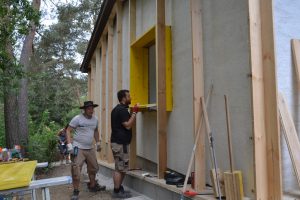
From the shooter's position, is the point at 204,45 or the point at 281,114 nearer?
the point at 281,114

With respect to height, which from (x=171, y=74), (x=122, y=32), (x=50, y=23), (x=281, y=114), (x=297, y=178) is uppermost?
(x=50, y=23)

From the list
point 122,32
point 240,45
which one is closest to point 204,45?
point 240,45

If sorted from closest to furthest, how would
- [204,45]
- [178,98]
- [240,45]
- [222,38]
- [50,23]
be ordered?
[240,45], [222,38], [204,45], [178,98], [50,23]

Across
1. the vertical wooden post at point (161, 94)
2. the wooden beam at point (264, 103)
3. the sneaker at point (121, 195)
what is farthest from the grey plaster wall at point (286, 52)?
the sneaker at point (121, 195)

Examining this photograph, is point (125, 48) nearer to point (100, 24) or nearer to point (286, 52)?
point (100, 24)

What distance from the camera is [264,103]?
3582 millimetres

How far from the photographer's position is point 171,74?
565cm

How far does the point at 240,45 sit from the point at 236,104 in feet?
2.13

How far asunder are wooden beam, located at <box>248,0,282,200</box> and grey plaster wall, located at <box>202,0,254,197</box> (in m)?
0.15

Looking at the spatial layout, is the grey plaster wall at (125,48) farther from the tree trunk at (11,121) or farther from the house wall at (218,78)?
the tree trunk at (11,121)

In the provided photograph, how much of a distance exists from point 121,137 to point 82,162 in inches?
37.9

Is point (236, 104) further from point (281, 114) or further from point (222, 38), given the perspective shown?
point (222, 38)

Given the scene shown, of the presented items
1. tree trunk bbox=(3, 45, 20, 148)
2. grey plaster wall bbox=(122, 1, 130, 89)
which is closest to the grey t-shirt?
grey plaster wall bbox=(122, 1, 130, 89)

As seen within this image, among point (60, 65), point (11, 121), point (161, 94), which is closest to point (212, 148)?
point (161, 94)
